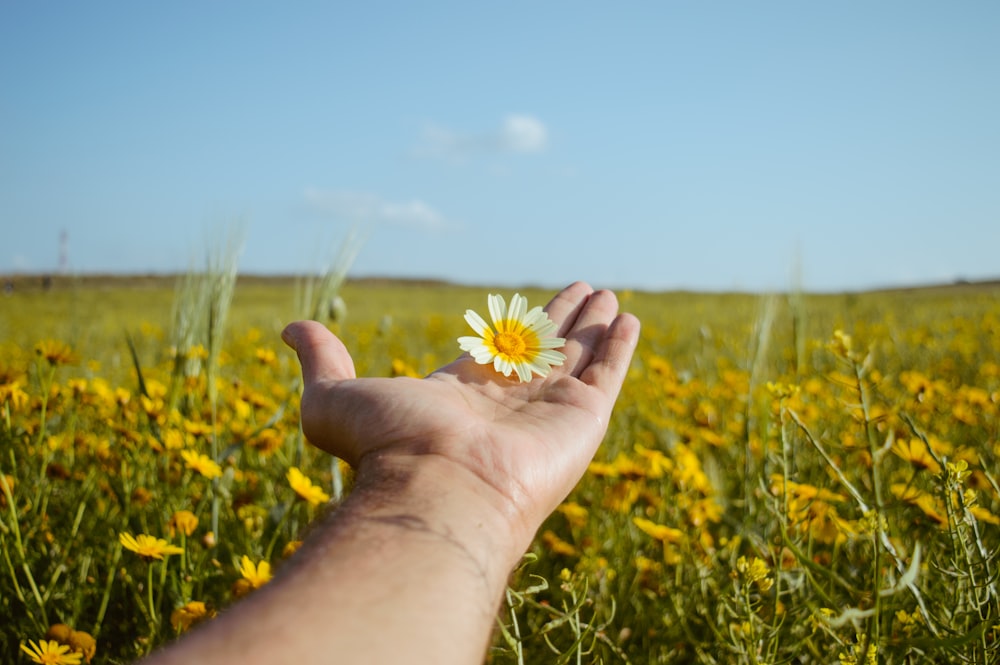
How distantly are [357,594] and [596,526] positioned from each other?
1.46 m

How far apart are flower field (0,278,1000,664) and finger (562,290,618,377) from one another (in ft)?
1.27

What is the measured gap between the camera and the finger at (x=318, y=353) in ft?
4.53

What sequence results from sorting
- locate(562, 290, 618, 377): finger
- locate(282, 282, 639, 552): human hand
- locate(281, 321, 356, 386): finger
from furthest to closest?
locate(562, 290, 618, 377): finger < locate(281, 321, 356, 386): finger < locate(282, 282, 639, 552): human hand

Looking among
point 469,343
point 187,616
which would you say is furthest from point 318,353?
point 187,616

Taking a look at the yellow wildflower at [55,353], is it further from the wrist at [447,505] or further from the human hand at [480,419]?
the wrist at [447,505]

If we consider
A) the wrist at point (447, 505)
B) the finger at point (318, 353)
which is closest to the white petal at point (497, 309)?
the finger at point (318, 353)

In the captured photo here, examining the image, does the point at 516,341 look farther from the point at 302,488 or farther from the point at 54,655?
the point at 54,655

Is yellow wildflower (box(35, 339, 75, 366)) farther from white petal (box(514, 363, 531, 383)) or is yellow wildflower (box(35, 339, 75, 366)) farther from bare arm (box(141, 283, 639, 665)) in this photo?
white petal (box(514, 363, 531, 383))

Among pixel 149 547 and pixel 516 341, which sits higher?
pixel 516 341

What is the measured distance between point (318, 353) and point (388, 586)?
66 cm

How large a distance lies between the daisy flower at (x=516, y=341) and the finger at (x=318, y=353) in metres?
0.24

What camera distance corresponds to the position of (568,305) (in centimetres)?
185

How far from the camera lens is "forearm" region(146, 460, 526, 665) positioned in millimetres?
739

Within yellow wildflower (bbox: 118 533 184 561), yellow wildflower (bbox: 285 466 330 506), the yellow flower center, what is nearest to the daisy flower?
the yellow flower center
